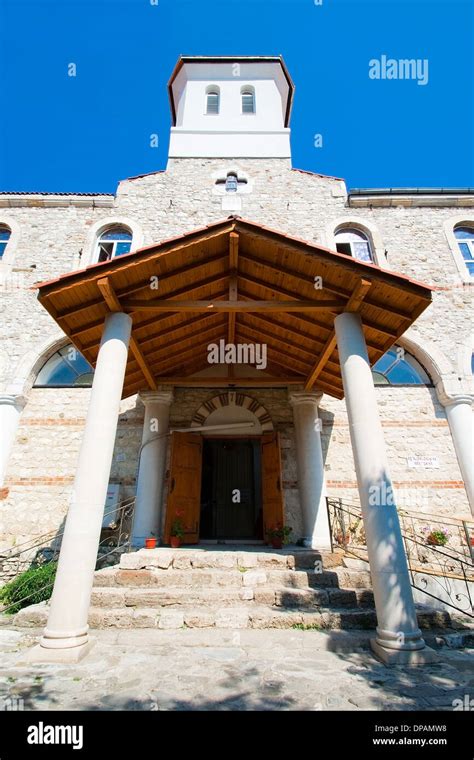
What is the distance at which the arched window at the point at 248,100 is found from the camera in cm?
1489

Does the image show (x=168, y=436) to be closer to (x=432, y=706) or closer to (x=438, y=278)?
(x=432, y=706)

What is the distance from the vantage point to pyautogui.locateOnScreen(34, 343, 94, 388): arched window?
9289mm

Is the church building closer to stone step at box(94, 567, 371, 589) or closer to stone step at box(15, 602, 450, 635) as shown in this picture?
stone step at box(15, 602, 450, 635)

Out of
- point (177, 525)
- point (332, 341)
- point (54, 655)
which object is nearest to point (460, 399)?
point (332, 341)

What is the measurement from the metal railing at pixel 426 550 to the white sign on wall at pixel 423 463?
1077mm

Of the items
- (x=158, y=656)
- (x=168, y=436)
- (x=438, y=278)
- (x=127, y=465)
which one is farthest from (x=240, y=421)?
(x=438, y=278)

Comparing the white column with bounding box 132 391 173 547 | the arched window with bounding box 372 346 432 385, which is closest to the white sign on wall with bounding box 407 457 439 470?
the arched window with bounding box 372 346 432 385

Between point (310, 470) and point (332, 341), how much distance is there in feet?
10.1

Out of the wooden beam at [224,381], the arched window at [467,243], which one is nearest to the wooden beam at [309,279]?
the wooden beam at [224,381]

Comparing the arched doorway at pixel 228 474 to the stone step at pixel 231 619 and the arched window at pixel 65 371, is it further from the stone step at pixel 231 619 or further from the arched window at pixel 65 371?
the arched window at pixel 65 371

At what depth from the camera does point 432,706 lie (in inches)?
100

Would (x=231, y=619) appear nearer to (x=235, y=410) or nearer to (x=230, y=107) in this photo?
(x=235, y=410)

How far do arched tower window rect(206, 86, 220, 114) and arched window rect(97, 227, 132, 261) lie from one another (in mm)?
7581

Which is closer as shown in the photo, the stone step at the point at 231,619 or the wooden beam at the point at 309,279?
the stone step at the point at 231,619
